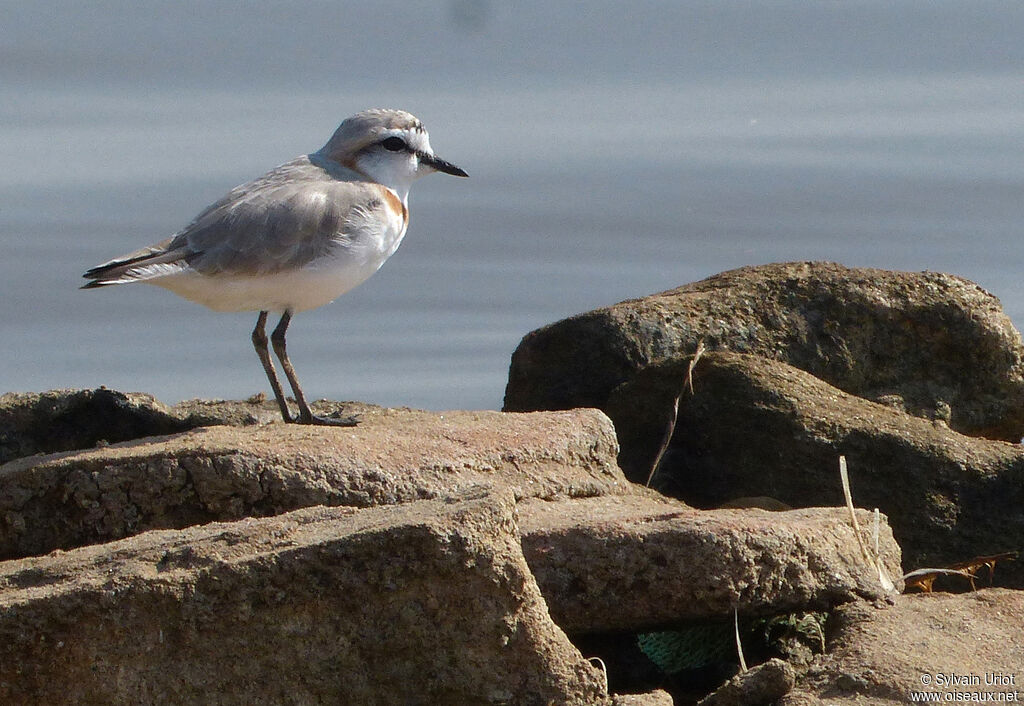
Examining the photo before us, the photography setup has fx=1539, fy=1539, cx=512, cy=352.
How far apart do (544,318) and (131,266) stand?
18.1 feet

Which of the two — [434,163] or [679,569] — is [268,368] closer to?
[434,163]

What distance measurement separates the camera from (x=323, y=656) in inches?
144

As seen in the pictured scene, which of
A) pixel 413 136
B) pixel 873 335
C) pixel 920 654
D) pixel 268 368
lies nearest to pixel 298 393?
pixel 268 368

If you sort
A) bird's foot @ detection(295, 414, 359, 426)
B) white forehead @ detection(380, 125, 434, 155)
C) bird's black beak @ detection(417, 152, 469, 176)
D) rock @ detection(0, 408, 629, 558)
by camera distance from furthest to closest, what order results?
bird's black beak @ detection(417, 152, 469, 176) < white forehead @ detection(380, 125, 434, 155) < bird's foot @ detection(295, 414, 359, 426) < rock @ detection(0, 408, 629, 558)

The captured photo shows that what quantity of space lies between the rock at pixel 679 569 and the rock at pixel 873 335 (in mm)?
2395

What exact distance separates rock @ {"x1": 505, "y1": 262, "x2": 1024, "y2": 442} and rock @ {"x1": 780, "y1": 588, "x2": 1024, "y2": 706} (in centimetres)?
249

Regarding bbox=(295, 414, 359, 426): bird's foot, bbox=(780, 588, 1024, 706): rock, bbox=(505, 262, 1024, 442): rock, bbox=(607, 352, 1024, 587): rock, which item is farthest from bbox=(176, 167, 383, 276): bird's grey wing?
bbox=(780, 588, 1024, 706): rock

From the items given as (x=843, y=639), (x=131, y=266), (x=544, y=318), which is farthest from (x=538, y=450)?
(x=544, y=318)

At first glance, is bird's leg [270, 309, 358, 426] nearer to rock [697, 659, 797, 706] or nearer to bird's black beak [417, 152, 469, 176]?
bird's black beak [417, 152, 469, 176]

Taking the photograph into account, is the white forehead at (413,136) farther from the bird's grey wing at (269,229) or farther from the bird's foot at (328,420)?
the bird's foot at (328,420)

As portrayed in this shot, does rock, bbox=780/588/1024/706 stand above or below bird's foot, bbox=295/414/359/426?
below

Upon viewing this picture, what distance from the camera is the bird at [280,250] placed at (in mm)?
6457

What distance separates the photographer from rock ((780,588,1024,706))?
3.77 meters

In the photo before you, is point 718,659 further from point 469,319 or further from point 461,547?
point 469,319
